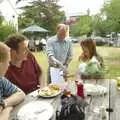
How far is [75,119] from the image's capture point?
5.74ft

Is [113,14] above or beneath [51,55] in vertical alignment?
above

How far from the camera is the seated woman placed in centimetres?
301

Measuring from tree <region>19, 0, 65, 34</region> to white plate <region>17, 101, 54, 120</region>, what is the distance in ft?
65.9

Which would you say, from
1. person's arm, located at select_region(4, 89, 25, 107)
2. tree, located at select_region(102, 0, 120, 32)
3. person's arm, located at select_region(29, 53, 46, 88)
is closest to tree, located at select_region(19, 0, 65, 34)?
tree, located at select_region(102, 0, 120, 32)

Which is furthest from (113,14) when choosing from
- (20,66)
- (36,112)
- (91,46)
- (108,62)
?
(36,112)

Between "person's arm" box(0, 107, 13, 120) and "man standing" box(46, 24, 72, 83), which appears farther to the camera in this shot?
"man standing" box(46, 24, 72, 83)

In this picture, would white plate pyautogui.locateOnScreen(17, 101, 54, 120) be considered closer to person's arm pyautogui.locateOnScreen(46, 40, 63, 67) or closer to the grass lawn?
person's arm pyautogui.locateOnScreen(46, 40, 63, 67)

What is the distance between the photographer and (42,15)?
24.4 metres

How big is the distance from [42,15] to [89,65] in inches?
854

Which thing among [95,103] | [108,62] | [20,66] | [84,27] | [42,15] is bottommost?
[108,62]

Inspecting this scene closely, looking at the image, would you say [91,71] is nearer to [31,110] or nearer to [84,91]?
[84,91]

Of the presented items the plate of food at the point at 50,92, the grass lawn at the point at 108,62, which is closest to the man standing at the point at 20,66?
the plate of food at the point at 50,92

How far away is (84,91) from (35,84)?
0.75 meters

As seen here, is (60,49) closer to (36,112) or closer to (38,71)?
(38,71)
